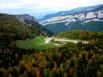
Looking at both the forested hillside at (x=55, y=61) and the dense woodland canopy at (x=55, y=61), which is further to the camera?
the dense woodland canopy at (x=55, y=61)

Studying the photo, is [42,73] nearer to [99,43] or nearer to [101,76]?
[101,76]

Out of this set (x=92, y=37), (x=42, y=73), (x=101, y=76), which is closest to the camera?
(x=101, y=76)

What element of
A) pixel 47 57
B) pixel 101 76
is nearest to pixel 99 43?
pixel 47 57

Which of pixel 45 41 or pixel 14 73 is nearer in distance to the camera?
pixel 14 73

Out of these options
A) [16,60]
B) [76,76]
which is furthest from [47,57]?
[76,76]

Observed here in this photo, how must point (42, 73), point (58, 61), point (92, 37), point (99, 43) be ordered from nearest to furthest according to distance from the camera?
point (42, 73), point (58, 61), point (99, 43), point (92, 37)

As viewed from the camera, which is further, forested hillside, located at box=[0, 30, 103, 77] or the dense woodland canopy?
the dense woodland canopy
